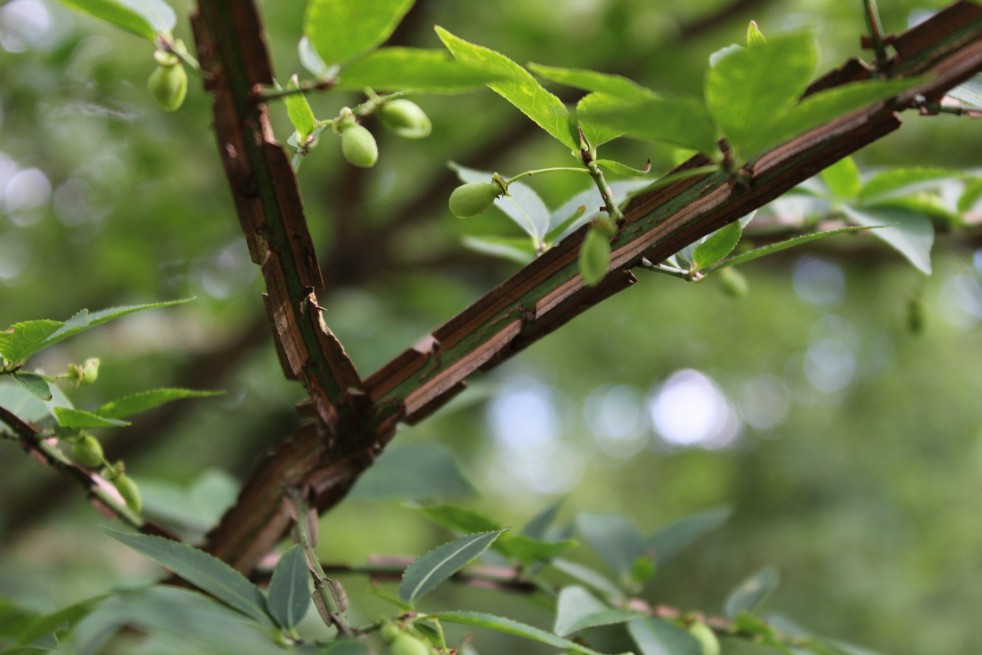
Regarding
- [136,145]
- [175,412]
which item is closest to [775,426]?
[175,412]

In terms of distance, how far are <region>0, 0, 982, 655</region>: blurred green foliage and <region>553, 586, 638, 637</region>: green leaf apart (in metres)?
0.21

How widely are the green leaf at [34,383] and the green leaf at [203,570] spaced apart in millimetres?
78

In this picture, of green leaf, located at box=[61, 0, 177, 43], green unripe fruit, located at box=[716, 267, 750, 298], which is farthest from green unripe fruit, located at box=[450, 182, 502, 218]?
green unripe fruit, located at box=[716, 267, 750, 298]

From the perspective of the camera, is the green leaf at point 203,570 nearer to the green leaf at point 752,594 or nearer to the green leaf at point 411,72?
the green leaf at point 411,72

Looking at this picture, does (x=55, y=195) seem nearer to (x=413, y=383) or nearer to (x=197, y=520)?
(x=197, y=520)

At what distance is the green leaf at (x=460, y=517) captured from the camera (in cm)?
53

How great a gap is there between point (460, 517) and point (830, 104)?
13.7 inches

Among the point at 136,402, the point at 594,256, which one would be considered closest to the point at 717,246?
the point at 594,256

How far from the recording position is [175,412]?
1.48m

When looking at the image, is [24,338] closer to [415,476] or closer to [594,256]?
[594,256]

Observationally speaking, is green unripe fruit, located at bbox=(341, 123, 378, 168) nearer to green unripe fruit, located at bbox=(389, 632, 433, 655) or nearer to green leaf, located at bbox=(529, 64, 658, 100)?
green leaf, located at bbox=(529, 64, 658, 100)

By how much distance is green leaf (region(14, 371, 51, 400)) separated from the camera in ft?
1.29

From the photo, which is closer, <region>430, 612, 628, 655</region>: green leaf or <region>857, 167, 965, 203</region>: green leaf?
<region>430, 612, 628, 655</region>: green leaf

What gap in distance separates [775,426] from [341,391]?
3043 mm
